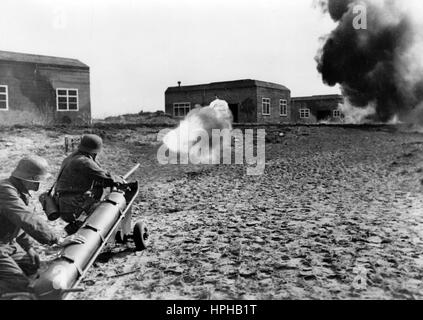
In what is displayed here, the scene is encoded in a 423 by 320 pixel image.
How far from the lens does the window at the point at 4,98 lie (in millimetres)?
24703

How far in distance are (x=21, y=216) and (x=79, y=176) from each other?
175cm

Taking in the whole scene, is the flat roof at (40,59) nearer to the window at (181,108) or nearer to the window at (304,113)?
the window at (181,108)

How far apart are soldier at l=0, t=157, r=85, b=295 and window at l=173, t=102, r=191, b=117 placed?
34.9 m

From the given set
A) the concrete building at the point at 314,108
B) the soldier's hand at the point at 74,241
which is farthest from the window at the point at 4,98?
the concrete building at the point at 314,108

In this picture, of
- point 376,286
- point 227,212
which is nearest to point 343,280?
point 376,286

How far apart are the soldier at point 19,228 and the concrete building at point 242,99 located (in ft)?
106

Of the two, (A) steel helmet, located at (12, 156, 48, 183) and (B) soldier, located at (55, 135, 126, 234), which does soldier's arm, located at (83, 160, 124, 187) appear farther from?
(A) steel helmet, located at (12, 156, 48, 183)

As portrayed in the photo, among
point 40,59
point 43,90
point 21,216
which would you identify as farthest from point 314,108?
point 21,216

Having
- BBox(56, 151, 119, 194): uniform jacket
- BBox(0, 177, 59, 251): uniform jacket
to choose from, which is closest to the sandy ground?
BBox(0, 177, 59, 251): uniform jacket

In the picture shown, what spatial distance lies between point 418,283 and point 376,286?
49 cm

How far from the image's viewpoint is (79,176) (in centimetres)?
586

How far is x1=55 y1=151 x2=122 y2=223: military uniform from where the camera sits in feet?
19.0

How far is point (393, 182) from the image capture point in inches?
467

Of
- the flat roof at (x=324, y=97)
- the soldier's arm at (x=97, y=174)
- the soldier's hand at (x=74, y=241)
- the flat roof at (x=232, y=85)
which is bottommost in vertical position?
the soldier's hand at (x=74, y=241)
